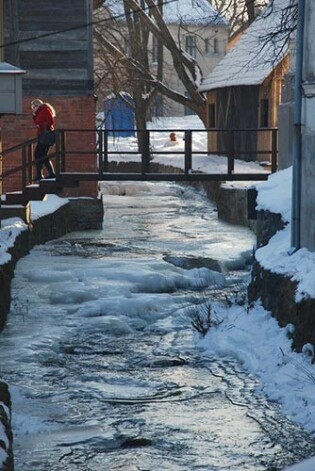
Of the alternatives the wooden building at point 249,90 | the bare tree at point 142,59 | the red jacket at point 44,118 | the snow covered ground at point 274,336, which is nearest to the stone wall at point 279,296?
the snow covered ground at point 274,336

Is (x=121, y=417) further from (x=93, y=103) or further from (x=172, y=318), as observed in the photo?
(x=93, y=103)

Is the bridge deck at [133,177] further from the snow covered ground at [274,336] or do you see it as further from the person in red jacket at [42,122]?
the snow covered ground at [274,336]

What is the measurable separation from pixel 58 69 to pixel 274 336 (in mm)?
12097

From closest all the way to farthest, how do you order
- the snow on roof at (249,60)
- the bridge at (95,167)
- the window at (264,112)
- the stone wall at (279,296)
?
the stone wall at (279,296) < the bridge at (95,167) < the snow on roof at (249,60) < the window at (264,112)

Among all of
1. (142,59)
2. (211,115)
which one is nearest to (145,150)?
(211,115)

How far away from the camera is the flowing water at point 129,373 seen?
7.71 metres

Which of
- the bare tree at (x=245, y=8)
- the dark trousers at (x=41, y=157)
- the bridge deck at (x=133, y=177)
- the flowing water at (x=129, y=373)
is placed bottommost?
the flowing water at (x=129, y=373)

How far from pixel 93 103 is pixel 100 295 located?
8.59 metres

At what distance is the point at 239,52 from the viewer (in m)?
31.0

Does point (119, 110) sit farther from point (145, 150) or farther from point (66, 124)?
point (145, 150)

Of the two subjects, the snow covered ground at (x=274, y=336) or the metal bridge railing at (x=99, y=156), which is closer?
the snow covered ground at (x=274, y=336)

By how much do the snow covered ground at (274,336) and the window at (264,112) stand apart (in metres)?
15.9

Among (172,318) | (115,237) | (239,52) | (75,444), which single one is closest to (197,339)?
(172,318)

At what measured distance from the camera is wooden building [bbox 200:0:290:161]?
29.0m
